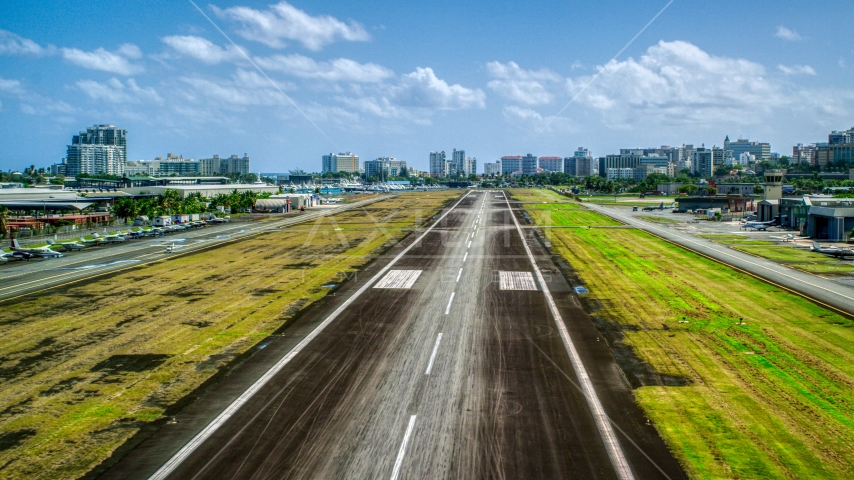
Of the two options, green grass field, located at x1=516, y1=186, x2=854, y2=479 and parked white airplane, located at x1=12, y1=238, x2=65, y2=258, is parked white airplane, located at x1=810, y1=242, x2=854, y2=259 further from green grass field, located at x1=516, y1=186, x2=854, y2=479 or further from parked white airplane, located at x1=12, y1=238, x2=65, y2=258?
parked white airplane, located at x1=12, y1=238, x2=65, y2=258

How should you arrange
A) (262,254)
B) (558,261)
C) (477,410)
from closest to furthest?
(477,410)
(558,261)
(262,254)

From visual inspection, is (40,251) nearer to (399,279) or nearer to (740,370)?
(399,279)

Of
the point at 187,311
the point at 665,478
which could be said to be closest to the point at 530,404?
the point at 665,478

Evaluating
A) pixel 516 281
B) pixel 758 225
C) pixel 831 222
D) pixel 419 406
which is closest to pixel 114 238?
pixel 516 281

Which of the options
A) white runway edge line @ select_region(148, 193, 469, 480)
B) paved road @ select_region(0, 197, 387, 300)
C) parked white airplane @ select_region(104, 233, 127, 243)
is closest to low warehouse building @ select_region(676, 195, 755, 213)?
paved road @ select_region(0, 197, 387, 300)

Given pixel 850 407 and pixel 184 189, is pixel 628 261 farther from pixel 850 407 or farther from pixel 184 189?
pixel 184 189

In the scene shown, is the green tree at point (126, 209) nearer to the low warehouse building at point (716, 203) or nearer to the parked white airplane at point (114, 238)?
the parked white airplane at point (114, 238)
